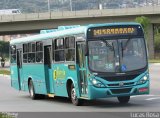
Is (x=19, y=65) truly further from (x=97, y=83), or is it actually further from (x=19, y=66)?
(x=97, y=83)

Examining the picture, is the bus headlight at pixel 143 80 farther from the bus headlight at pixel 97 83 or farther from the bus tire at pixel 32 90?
the bus tire at pixel 32 90

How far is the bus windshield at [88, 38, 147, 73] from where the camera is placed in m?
16.3

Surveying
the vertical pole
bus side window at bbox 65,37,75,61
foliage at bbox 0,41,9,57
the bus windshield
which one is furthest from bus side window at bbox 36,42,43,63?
foliage at bbox 0,41,9,57

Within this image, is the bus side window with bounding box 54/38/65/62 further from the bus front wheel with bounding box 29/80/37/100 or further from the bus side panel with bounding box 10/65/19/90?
the bus side panel with bounding box 10/65/19/90

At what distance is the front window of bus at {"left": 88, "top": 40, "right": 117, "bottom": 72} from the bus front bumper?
581mm

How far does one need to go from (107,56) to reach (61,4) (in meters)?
138

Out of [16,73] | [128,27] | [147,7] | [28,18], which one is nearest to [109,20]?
[147,7]

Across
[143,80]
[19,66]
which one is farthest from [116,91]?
[19,66]

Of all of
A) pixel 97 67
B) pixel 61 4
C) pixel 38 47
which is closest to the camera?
pixel 97 67

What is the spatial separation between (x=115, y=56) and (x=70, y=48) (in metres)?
1.91

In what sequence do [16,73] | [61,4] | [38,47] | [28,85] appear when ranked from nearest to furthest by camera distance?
[38,47], [28,85], [16,73], [61,4]

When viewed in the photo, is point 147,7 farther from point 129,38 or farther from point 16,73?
point 129,38

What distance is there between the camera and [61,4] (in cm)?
15300

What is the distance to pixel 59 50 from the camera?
735 inches
